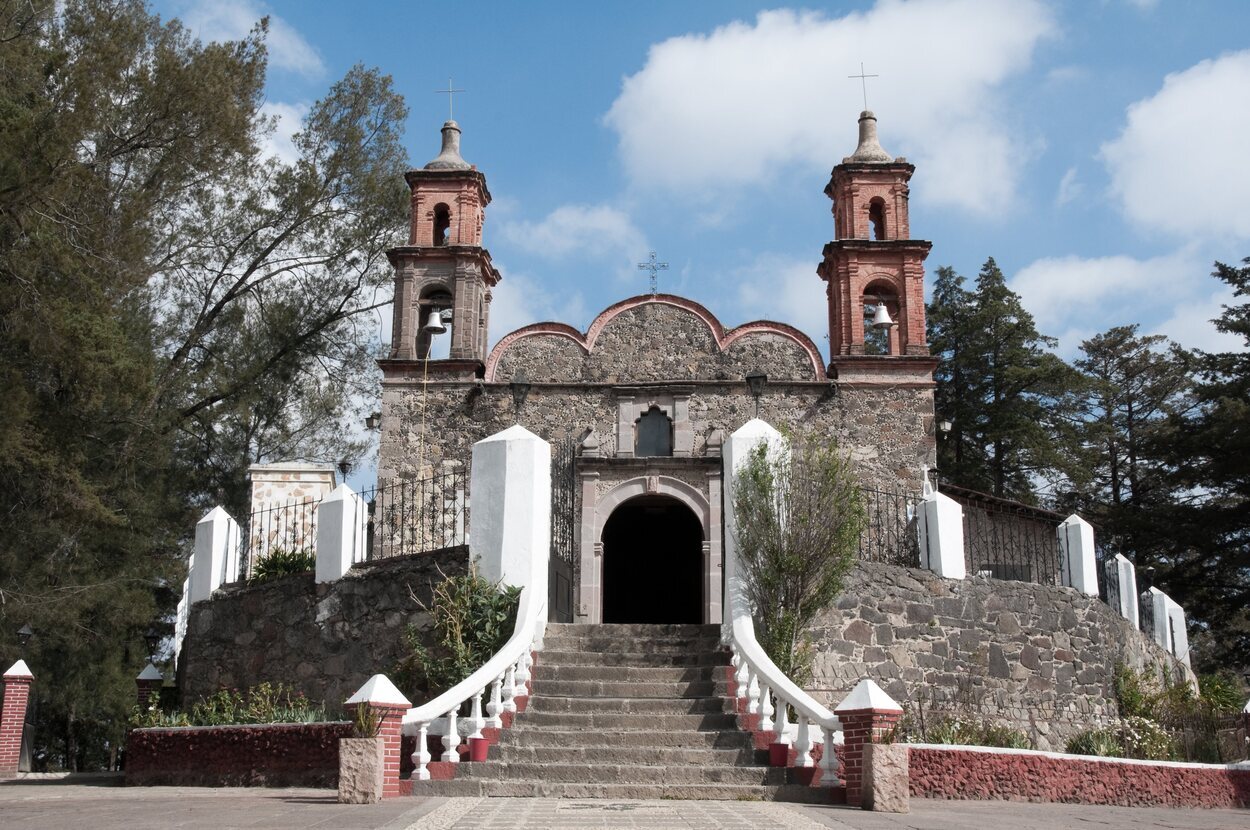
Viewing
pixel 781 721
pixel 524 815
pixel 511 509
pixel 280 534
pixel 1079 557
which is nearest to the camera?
pixel 524 815

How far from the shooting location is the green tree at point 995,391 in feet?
92.4

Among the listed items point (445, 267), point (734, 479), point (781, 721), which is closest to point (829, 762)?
point (781, 721)

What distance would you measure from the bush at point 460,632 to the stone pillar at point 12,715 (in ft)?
23.8

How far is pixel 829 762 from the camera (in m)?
8.92

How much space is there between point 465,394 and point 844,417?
5.63 meters

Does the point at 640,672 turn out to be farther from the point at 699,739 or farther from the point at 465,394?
the point at 465,394

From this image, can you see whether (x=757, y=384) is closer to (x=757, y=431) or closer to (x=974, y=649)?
(x=757, y=431)

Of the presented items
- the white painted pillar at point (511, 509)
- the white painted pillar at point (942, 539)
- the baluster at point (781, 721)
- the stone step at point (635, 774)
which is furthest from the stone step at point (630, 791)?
the white painted pillar at point (942, 539)

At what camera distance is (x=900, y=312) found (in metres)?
18.4

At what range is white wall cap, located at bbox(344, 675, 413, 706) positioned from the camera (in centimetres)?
859

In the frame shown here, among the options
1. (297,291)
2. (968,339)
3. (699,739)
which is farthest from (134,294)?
(968,339)

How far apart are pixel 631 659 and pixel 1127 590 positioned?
8.51 m

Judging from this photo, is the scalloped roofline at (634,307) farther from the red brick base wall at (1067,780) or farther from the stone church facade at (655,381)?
the red brick base wall at (1067,780)

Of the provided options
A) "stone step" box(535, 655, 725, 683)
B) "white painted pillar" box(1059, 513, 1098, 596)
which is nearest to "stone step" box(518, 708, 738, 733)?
"stone step" box(535, 655, 725, 683)
